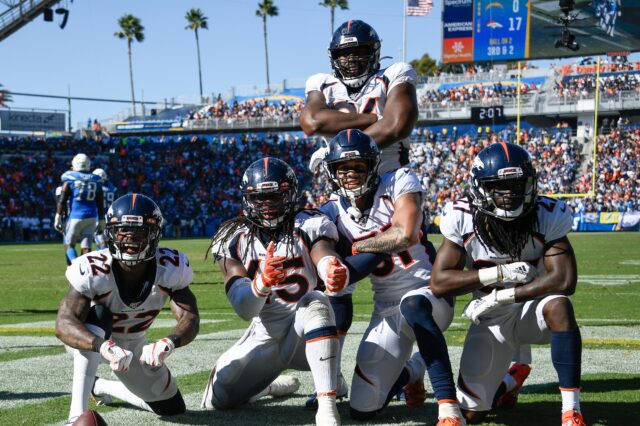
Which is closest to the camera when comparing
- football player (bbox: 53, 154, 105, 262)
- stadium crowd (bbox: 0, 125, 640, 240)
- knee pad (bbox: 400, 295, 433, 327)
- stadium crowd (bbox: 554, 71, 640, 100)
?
knee pad (bbox: 400, 295, 433, 327)

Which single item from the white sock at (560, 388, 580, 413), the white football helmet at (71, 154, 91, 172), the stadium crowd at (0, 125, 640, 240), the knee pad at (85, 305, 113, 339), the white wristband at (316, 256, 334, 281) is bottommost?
the stadium crowd at (0, 125, 640, 240)

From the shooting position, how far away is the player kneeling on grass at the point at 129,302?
4066mm

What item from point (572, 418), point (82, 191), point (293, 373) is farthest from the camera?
point (82, 191)

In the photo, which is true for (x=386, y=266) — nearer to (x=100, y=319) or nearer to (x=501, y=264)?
(x=501, y=264)

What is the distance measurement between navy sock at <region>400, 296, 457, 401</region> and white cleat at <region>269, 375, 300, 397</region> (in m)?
1.16

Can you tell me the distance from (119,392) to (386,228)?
72.5 inches

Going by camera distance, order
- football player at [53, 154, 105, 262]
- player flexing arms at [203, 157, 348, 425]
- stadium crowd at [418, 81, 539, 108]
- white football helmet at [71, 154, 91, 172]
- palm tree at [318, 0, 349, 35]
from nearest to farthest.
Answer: player flexing arms at [203, 157, 348, 425] → football player at [53, 154, 105, 262] → white football helmet at [71, 154, 91, 172] → stadium crowd at [418, 81, 539, 108] → palm tree at [318, 0, 349, 35]

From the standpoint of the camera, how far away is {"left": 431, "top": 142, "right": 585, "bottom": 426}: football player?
4.13 metres

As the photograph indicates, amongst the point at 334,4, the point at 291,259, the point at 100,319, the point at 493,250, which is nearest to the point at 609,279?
the point at 493,250

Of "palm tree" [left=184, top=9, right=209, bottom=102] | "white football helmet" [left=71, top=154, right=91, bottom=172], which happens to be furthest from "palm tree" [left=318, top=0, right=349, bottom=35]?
"white football helmet" [left=71, top=154, right=91, bottom=172]

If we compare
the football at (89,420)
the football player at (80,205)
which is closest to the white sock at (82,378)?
the football at (89,420)

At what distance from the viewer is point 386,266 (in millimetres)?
4848

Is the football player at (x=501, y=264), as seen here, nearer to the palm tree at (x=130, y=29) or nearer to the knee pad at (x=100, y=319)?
the knee pad at (x=100, y=319)

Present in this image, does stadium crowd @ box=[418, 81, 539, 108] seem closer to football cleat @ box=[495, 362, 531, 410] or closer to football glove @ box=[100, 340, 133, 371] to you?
football cleat @ box=[495, 362, 531, 410]
